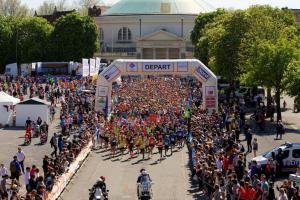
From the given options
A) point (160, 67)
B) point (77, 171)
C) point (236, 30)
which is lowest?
point (77, 171)

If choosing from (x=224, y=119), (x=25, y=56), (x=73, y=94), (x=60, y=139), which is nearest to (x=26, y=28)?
(x=25, y=56)

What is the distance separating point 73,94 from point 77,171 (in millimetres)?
31752

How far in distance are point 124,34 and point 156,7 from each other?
12.6m

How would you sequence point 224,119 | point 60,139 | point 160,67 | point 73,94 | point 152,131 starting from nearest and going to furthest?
1. point 60,139
2. point 152,131
3. point 224,119
4. point 160,67
5. point 73,94

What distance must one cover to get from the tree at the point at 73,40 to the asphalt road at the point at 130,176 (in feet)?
229

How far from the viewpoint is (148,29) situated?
469ft

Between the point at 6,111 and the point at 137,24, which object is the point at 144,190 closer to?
the point at 6,111

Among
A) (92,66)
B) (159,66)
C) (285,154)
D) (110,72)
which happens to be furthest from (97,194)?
(92,66)

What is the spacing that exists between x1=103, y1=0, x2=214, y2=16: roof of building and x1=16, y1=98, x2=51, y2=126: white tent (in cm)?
10175

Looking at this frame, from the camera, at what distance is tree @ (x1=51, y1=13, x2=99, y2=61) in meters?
105

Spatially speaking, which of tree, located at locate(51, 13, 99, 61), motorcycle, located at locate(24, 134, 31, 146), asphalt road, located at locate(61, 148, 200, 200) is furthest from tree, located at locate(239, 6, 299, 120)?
tree, located at locate(51, 13, 99, 61)

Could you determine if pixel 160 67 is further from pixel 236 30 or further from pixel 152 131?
pixel 236 30

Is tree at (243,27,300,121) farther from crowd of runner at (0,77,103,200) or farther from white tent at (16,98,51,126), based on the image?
white tent at (16,98,51,126)

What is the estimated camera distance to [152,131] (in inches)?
1486
